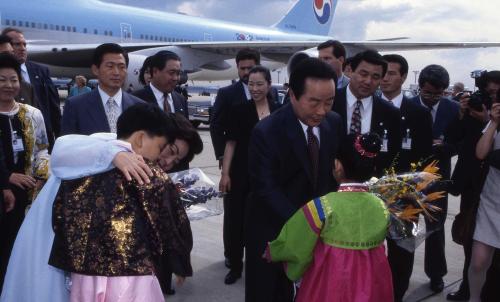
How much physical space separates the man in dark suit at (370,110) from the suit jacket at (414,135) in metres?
0.16

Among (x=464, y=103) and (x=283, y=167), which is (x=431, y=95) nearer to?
(x=464, y=103)

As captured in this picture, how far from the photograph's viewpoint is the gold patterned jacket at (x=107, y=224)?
5.89 feet

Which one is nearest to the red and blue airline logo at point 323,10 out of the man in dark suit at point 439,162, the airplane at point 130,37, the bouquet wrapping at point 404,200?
the airplane at point 130,37

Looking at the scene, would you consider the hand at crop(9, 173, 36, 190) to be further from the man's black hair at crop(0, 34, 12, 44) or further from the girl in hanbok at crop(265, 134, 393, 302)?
the man's black hair at crop(0, 34, 12, 44)

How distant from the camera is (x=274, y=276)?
271 centimetres

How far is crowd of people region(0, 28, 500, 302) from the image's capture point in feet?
5.99

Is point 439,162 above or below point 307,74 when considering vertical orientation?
below

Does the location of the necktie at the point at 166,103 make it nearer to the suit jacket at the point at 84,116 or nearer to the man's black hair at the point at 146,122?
the suit jacket at the point at 84,116

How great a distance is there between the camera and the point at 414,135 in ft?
11.8

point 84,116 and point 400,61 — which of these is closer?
point 84,116

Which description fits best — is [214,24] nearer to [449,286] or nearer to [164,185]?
[449,286]

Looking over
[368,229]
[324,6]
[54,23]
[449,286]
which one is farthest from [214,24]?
[368,229]

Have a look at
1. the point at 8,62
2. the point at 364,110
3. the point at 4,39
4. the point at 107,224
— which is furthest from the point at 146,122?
the point at 4,39

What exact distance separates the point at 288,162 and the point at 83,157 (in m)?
1.04
